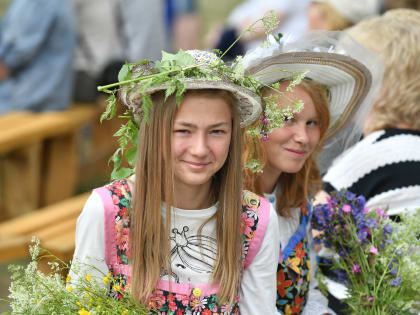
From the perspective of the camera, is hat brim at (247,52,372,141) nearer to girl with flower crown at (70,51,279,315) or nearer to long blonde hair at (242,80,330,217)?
long blonde hair at (242,80,330,217)

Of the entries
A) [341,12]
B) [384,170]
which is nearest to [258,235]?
[384,170]

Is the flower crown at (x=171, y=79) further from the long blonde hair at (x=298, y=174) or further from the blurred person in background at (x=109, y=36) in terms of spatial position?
the blurred person in background at (x=109, y=36)

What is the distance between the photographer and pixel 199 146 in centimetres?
189

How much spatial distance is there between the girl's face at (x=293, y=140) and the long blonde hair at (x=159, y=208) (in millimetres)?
335

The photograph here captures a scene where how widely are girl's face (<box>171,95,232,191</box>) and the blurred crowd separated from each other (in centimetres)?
301

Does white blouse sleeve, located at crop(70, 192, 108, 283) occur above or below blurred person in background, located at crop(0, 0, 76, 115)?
below

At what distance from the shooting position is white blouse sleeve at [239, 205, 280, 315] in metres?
2.10

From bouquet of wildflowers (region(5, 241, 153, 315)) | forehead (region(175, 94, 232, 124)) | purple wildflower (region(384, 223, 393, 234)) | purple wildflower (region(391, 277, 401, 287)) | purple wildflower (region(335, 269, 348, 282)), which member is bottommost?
bouquet of wildflowers (region(5, 241, 153, 315))

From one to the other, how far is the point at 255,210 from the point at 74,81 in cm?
439

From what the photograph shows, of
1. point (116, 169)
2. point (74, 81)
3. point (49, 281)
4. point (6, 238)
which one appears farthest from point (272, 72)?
point (74, 81)

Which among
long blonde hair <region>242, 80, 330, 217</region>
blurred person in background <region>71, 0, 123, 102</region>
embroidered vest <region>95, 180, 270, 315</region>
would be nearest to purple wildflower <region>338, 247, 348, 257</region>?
long blonde hair <region>242, 80, 330, 217</region>

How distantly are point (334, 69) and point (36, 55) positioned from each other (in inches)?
158

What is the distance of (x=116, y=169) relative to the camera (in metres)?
2.11

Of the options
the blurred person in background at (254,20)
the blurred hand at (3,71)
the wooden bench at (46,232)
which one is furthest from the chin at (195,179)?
the blurred hand at (3,71)
